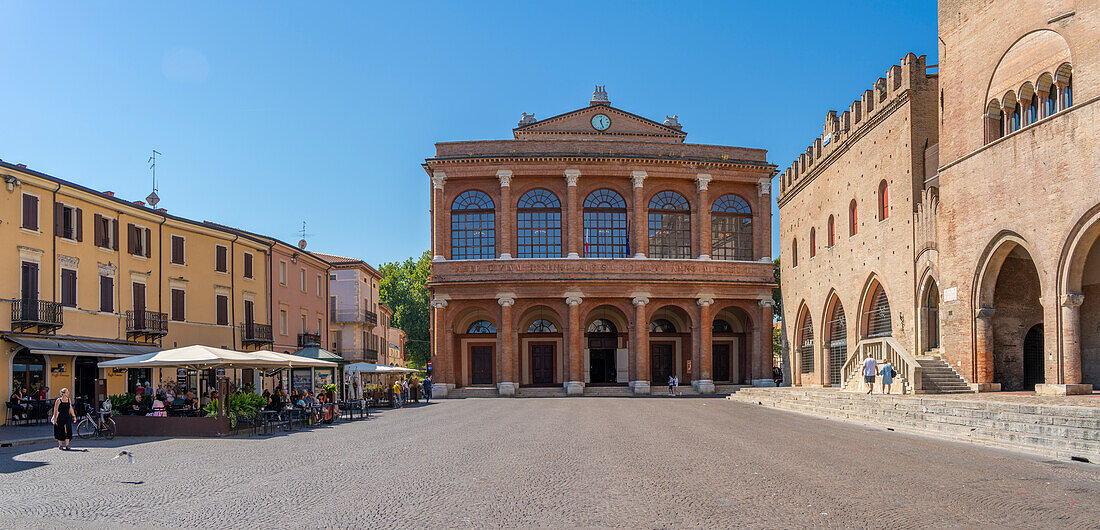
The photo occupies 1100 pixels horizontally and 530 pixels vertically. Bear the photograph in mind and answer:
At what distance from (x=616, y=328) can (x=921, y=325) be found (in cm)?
2123

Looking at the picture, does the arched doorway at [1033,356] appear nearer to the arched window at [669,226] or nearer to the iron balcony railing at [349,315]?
the arched window at [669,226]

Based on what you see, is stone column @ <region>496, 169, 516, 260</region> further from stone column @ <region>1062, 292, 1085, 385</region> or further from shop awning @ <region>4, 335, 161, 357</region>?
stone column @ <region>1062, 292, 1085, 385</region>

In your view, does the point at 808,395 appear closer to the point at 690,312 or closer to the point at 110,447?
the point at 690,312

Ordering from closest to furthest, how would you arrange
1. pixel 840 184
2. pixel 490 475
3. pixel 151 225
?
pixel 490 475
pixel 151 225
pixel 840 184

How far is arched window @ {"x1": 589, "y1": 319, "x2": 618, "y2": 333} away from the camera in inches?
1866

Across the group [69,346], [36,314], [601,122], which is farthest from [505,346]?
[36,314]

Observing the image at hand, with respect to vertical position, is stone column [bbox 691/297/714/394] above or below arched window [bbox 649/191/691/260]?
below

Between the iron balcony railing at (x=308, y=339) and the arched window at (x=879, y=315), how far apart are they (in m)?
27.6

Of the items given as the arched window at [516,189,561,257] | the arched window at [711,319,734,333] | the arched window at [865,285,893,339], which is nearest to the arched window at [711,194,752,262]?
the arched window at [711,319,734,333]

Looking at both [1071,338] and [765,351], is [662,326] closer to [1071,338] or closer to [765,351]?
[765,351]

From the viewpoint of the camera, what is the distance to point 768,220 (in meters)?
46.2

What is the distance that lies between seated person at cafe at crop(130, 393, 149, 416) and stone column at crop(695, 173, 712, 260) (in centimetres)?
2972

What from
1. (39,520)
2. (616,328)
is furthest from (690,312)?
(39,520)

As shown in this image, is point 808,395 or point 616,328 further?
point 616,328
